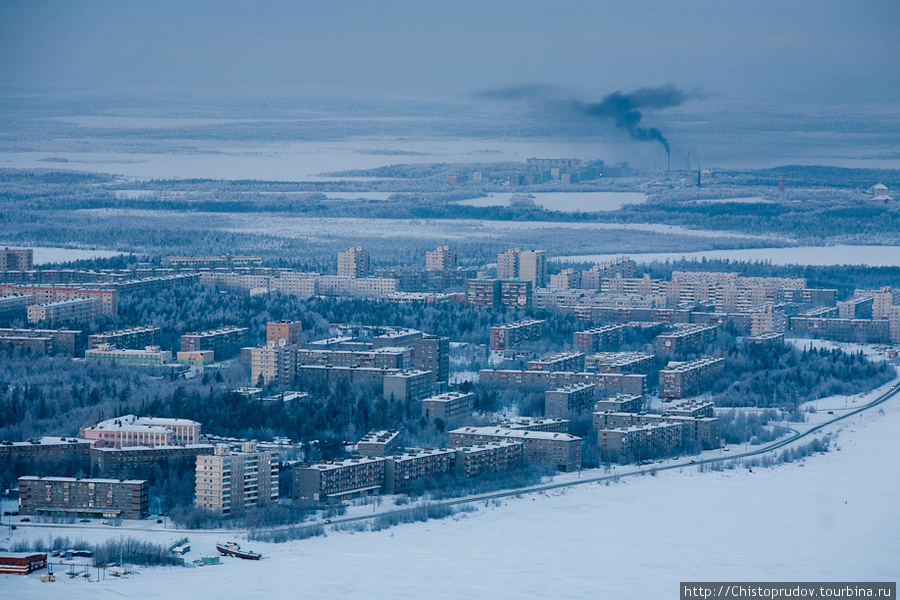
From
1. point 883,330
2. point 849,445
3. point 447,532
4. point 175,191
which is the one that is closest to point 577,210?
point 175,191

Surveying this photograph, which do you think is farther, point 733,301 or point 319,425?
point 733,301

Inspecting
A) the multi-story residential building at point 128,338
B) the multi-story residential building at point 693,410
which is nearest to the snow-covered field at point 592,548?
the multi-story residential building at point 693,410

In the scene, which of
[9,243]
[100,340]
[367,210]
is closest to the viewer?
[100,340]

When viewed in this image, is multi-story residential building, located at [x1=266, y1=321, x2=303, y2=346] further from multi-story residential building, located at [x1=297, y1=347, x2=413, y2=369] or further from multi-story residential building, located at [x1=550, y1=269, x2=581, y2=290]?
multi-story residential building, located at [x1=550, y1=269, x2=581, y2=290]

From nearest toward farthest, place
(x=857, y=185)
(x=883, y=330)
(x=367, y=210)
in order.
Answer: (x=883, y=330), (x=367, y=210), (x=857, y=185)

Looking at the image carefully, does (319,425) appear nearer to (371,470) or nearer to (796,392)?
(371,470)

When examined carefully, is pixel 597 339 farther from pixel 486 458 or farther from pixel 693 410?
pixel 486 458

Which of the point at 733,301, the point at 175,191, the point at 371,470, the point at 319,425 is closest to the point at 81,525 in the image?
the point at 371,470

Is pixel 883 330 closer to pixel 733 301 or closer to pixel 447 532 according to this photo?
pixel 733 301
